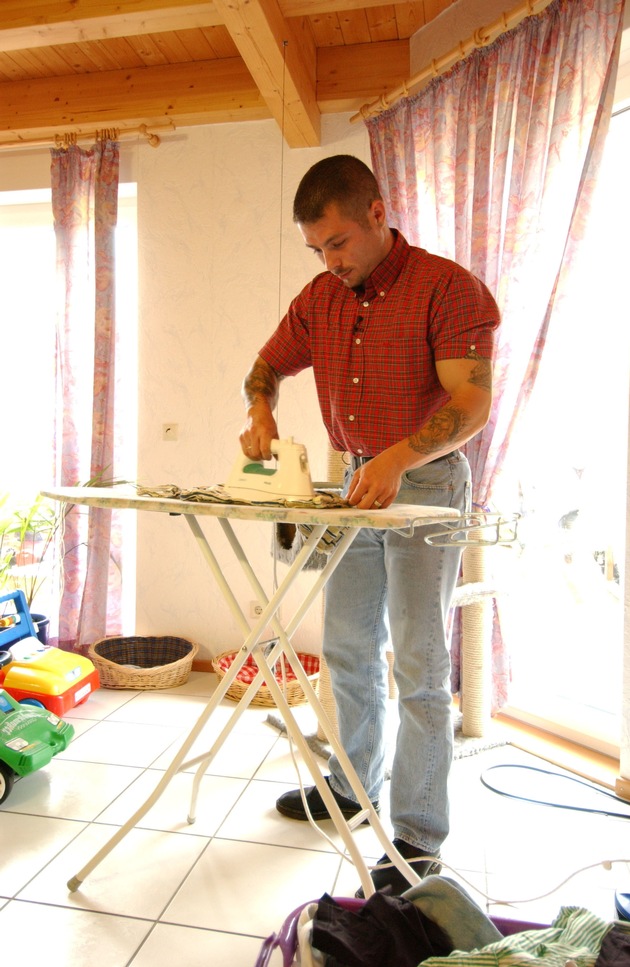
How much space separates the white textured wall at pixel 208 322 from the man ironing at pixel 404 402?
1.35 metres

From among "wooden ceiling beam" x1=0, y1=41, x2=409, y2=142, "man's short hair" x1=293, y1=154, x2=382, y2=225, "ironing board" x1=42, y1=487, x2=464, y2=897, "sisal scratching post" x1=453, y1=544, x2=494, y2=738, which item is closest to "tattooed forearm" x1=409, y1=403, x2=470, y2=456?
"ironing board" x1=42, y1=487, x2=464, y2=897

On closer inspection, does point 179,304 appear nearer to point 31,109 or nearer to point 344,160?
point 31,109

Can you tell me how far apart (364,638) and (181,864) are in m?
0.66

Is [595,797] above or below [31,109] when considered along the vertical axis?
below

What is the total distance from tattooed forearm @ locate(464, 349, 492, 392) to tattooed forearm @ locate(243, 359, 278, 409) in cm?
55

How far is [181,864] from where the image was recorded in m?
1.64

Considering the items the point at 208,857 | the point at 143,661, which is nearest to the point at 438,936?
the point at 208,857

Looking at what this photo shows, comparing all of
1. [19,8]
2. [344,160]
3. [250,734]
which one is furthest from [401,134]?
[250,734]

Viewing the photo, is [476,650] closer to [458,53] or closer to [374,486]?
[374,486]

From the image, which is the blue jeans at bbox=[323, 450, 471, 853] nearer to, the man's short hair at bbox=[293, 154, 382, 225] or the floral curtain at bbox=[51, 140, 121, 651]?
the man's short hair at bbox=[293, 154, 382, 225]

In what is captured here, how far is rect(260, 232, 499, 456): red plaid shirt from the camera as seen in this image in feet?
4.93

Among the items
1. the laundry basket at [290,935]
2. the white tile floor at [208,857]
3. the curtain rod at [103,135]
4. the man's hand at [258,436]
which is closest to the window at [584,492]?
the white tile floor at [208,857]

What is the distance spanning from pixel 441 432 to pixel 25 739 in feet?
4.65

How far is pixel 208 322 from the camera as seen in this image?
123 inches
